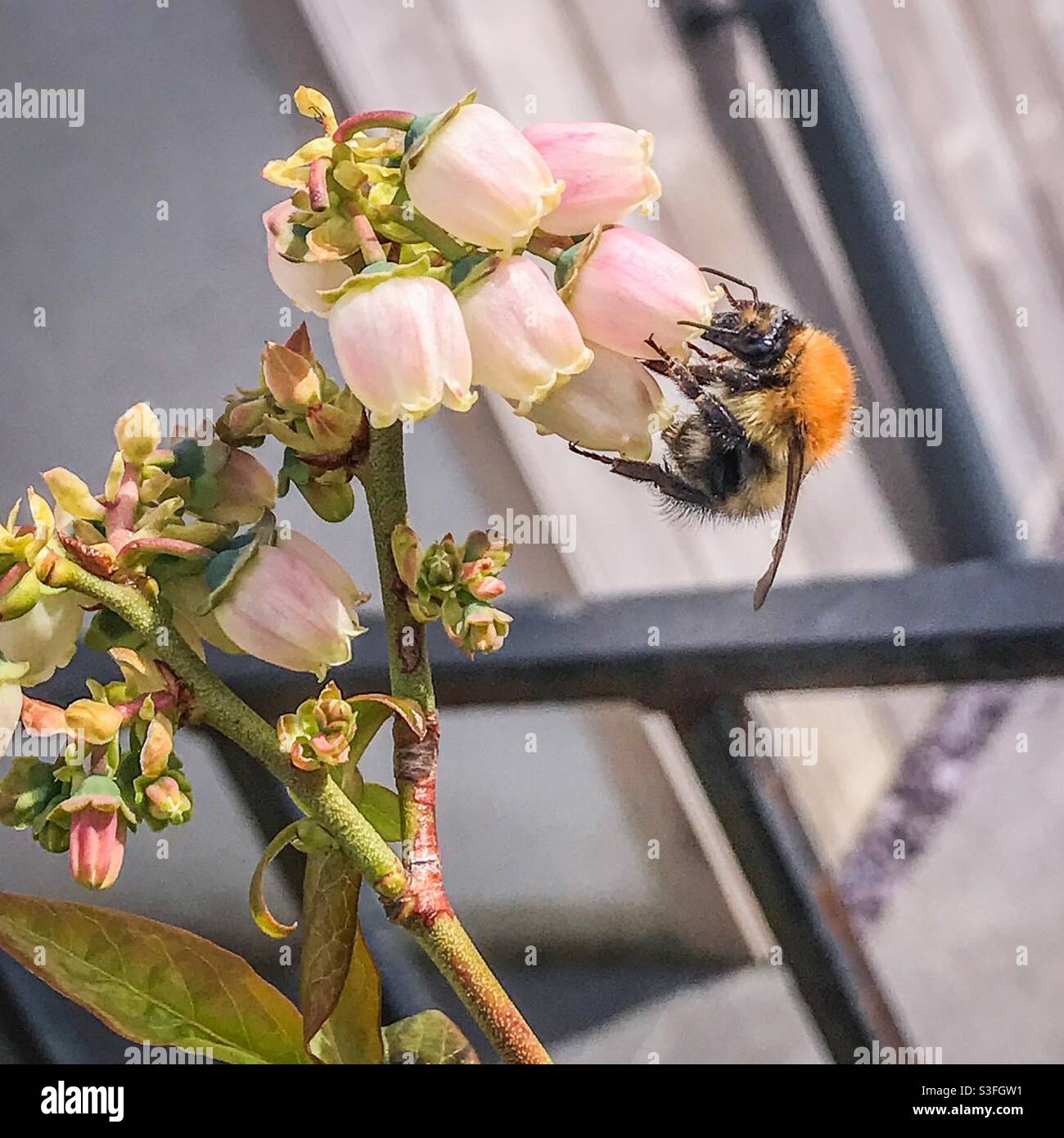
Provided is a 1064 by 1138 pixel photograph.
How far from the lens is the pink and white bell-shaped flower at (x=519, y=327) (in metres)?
0.23

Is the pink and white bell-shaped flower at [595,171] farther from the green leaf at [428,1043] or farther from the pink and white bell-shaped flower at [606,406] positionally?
the green leaf at [428,1043]

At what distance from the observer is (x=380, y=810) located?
0.31 metres

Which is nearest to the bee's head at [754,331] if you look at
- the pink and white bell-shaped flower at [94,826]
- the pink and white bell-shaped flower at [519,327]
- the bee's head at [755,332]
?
the bee's head at [755,332]

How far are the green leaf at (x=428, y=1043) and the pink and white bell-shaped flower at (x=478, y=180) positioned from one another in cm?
29

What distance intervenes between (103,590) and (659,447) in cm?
24

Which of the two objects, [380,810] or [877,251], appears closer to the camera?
[380,810]

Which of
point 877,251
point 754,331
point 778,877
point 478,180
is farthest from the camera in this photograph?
point 877,251

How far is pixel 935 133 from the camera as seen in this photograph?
37.3 inches

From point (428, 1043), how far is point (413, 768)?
0.18 m

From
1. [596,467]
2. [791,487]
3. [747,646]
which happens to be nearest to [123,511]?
[791,487]

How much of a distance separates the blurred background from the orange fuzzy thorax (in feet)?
0.71

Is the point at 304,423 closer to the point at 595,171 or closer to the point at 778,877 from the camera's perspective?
the point at 595,171

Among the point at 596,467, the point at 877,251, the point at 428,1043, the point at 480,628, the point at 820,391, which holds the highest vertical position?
the point at 877,251

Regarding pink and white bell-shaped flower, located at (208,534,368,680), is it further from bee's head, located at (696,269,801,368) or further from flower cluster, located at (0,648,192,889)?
bee's head, located at (696,269,801,368)
